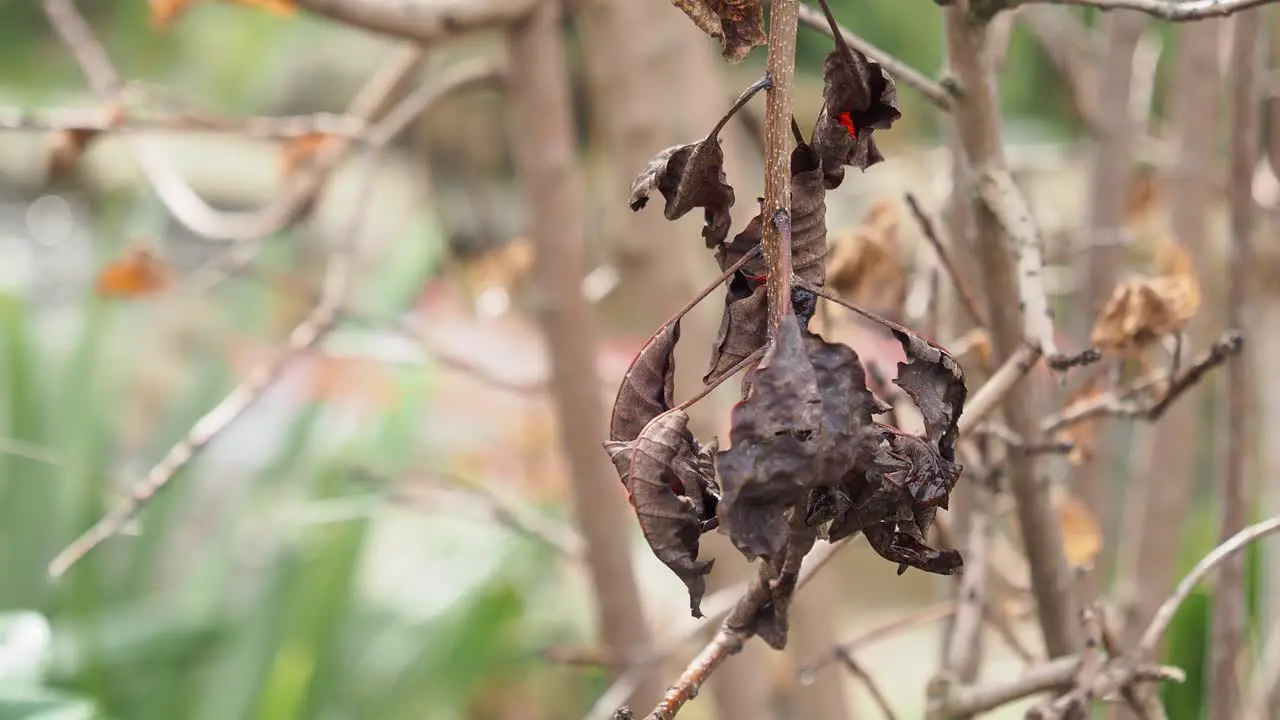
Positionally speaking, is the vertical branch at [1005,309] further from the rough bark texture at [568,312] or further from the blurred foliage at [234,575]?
the blurred foliage at [234,575]

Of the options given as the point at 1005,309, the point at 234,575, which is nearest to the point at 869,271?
the point at 1005,309

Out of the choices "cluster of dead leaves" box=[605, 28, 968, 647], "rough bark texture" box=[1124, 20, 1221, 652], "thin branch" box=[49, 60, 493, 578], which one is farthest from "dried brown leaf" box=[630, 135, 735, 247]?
"rough bark texture" box=[1124, 20, 1221, 652]

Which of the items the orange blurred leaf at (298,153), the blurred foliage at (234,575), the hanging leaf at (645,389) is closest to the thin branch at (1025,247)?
the hanging leaf at (645,389)

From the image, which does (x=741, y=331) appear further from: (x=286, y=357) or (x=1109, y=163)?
(x=1109, y=163)

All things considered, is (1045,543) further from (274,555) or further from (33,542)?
(33,542)

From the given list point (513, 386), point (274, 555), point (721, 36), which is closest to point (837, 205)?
point (274, 555)

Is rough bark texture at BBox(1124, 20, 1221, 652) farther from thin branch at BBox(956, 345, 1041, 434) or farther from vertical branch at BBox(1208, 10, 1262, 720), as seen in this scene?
thin branch at BBox(956, 345, 1041, 434)
